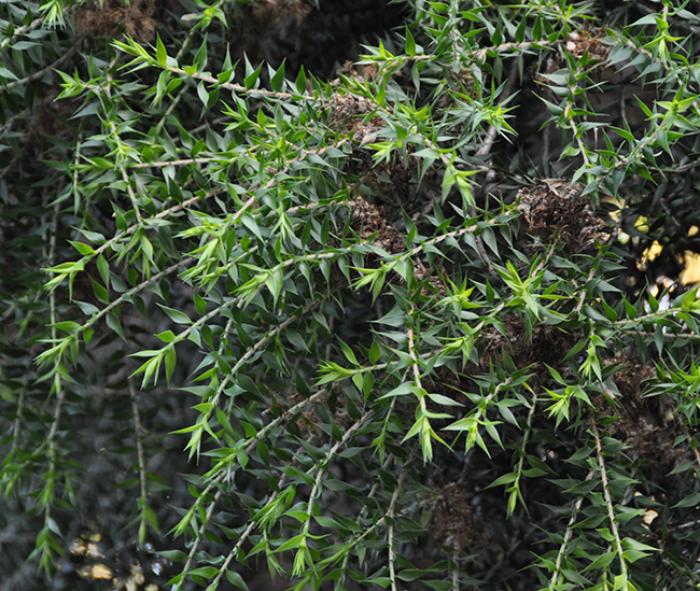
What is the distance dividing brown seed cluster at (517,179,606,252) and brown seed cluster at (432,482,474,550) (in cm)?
35

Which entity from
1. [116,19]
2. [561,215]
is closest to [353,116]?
[561,215]

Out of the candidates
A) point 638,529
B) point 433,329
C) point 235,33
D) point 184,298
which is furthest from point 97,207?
point 638,529

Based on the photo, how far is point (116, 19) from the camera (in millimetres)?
1426

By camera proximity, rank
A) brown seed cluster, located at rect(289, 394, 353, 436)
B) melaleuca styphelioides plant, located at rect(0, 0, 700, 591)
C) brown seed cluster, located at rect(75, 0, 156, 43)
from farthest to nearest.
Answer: brown seed cluster, located at rect(75, 0, 156, 43) → brown seed cluster, located at rect(289, 394, 353, 436) → melaleuca styphelioides plant, located at rect(0, 0, 700, 591)

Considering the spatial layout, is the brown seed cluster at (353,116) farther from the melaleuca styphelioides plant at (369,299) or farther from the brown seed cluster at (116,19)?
the brown seed cluster at (116,19)

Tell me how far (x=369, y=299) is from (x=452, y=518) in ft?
1.20

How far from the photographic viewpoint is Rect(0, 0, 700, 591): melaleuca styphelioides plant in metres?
1.14

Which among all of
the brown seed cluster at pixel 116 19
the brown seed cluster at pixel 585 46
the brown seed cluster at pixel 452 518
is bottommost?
the brown seed cluster at pixel 452 518

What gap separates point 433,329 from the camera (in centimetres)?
111

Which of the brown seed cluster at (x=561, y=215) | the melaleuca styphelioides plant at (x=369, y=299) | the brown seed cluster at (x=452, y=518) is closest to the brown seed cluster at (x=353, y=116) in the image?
the melaleuca styphelioides plant at (x=369, y=299)

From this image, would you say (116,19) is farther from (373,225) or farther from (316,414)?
(316,414)

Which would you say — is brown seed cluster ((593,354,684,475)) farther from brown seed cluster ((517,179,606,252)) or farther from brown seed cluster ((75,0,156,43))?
brown seed cluster ((75,0,156,43))

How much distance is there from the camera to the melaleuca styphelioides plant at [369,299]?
1138mm

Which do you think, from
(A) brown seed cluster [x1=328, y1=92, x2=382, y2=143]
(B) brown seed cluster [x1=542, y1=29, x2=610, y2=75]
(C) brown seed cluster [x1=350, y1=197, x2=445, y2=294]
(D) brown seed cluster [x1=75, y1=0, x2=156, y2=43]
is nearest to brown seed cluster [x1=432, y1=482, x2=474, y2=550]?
(C) brown seed cluster [x1=350, y1=197, x2=445, y2=294]
